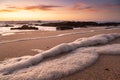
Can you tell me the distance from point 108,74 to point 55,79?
3.25ft

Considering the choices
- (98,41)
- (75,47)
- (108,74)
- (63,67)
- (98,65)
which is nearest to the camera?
(108,74)

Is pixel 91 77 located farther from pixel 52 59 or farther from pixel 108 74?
pixel 52 59

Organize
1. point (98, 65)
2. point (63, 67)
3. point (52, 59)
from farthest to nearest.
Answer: point (52, 59)
point (98, 65)
point (63, 67)

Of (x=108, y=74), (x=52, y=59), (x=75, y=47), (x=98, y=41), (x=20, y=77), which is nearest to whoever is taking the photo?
(x=20, y=77)

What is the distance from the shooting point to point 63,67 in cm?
334

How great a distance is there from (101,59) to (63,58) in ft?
3.00

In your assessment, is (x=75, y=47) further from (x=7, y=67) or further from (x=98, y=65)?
(x=7, y=67)

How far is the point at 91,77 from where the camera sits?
9.69ft

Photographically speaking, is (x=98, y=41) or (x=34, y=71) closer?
(x=34, y=71)

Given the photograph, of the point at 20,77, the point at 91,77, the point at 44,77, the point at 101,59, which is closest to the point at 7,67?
the point at 20,77

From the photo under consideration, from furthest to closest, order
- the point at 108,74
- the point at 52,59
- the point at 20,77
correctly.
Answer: the point at 52,59, the point at 108,74, the point at 20,77

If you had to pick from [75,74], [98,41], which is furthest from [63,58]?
[98,41]

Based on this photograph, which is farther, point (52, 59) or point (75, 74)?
point (52, 59)

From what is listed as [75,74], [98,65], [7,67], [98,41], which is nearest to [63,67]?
[75,74]
